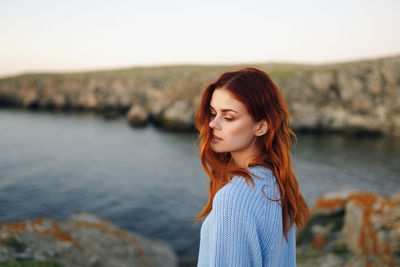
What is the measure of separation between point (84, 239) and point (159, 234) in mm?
5435

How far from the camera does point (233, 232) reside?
1.42 metres

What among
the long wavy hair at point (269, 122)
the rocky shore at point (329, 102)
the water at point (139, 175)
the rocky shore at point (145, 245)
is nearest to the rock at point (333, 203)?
the rocky shore at point (145, 245)

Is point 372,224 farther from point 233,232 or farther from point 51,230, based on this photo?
point 51,230

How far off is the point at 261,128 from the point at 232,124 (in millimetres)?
225

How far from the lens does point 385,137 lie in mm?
34062

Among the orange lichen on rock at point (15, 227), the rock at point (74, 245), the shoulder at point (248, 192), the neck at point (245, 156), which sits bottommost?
the rock at point (74, 245)

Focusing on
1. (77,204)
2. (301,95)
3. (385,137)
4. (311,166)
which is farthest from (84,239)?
(301,95)

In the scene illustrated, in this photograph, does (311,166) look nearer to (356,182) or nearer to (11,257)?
(356,182)

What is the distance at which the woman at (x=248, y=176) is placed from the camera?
4.71ft

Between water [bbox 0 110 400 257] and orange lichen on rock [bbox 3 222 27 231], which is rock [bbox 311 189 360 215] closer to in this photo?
water [bbox 0 110 400 257]

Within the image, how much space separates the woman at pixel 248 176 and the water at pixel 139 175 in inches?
345

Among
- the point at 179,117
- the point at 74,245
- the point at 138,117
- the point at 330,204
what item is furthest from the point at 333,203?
the point at 138,117

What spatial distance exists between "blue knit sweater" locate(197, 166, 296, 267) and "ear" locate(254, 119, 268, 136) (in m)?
0.37

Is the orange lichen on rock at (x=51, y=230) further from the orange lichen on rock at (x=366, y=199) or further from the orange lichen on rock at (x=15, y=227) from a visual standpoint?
the orange lichen on rock at (x=366, y=199)
